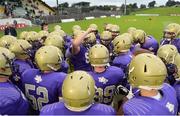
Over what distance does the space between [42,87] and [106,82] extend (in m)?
1.18

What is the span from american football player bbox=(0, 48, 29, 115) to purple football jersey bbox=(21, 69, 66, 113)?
0.47m

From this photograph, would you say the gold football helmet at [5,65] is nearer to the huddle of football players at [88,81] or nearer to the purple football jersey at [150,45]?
the huddle of football players at [88,81]

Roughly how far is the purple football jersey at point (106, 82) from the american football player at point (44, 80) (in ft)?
2.25

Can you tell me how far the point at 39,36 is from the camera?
32.2 feet

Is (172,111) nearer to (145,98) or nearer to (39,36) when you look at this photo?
(145,98)

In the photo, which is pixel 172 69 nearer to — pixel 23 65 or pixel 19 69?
pixel 19 69

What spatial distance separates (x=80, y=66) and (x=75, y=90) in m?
4.05

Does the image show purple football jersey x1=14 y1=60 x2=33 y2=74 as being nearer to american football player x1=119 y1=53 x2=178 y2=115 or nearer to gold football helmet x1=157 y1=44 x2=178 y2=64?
gold football helmet x1=157 y1=44 x2=178 y2=64

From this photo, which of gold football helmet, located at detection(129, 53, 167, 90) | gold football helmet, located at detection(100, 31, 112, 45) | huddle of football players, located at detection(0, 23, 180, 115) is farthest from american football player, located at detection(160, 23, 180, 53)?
gold football helmet, located at detection(129, 53, 167, 90)

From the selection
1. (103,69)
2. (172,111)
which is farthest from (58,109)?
(103,69)

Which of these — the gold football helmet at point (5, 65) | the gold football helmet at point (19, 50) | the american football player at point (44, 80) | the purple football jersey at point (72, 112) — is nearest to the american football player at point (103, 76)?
the american football player at point (44, 80)

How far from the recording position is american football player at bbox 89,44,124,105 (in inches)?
243

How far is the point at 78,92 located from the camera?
13.4 ft

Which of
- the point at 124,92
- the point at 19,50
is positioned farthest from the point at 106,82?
the point at 19,50
